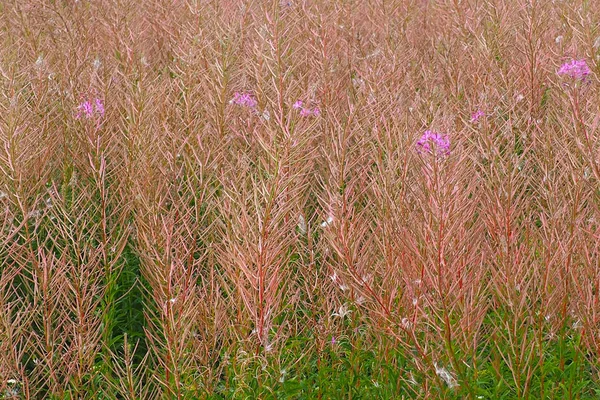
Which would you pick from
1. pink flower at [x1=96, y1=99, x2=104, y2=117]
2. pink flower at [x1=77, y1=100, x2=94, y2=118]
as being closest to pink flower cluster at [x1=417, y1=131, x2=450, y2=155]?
pink flower at [x1=77, y1=100, x2=94, y2=118]

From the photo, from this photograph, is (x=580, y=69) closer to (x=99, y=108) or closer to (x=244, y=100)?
(x=244, y=100)

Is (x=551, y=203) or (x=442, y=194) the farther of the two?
(x=551, y=203)

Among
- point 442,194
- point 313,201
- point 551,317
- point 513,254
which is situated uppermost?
point 442,194

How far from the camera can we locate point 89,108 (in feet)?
10.3

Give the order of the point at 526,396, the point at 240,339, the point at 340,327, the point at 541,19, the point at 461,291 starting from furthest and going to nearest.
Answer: the point at 541,19, the point at 340,327, the point at 240,339, the point at 526,396, the point at 461,291

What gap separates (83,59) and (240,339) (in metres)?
1.86

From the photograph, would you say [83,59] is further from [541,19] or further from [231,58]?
[541,19]

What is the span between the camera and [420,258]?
6.70 feet

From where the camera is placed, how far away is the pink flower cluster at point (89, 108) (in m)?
3.09

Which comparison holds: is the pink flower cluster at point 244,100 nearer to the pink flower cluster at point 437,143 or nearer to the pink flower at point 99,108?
the pink flower at point 99,108

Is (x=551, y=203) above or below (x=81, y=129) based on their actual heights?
above

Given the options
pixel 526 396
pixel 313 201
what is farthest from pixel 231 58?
pixel 526 396

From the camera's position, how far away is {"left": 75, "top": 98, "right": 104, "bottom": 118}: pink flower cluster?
10.1ft

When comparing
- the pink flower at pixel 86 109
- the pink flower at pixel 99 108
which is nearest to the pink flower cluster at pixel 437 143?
the pink flower at pixel 86 109
